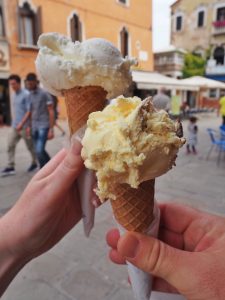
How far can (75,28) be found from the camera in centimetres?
1611

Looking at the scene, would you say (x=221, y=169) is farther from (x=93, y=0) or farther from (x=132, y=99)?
(x=93, y=0)

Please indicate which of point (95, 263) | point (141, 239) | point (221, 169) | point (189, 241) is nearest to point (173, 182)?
point (221, 169)

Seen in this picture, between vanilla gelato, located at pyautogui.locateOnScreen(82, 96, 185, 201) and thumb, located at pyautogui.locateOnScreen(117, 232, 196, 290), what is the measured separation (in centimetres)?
23

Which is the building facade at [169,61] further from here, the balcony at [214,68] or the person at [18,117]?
the person at [18,117]

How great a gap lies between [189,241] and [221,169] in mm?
5017

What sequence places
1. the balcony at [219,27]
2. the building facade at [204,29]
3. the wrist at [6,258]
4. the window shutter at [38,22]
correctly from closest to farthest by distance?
the wrist at [6,258] < the window shutter at [38,22] < the balcony at [219,27] < the building facade at [204,29]

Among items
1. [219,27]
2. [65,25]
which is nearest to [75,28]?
[65,25]

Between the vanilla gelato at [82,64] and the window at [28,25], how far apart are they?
1381 centimetres

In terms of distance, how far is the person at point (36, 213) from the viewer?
153 centimetres

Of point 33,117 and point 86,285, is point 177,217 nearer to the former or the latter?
point 86,285

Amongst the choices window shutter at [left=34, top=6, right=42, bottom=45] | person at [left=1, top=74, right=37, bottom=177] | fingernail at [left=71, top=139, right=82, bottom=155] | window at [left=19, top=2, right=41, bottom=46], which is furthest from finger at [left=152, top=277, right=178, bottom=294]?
window shutter at [left=34, top=6, right=42, bottom=45]

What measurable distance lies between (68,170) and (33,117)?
4084 millimetres

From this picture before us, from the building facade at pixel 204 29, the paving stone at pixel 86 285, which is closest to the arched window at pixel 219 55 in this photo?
the building facade at pixel 204 29

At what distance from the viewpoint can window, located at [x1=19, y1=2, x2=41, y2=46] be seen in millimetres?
13914
